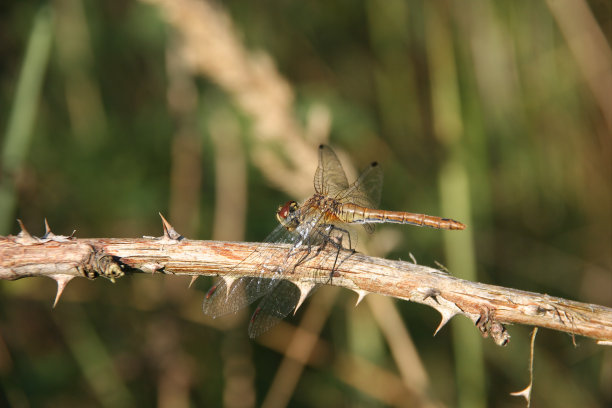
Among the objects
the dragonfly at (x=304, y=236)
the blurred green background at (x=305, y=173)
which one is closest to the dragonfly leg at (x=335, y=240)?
the dragonfly at (x=304, y=236)

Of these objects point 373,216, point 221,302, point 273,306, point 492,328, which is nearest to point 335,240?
point 273,306

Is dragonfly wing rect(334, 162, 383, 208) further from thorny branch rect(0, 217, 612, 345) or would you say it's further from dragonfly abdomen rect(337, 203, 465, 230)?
thorny branch rect(0, 217, 612, 345)

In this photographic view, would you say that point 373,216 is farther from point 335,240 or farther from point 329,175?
point 335,240

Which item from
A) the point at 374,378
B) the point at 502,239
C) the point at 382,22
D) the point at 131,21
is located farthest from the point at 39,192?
the point at 502,239

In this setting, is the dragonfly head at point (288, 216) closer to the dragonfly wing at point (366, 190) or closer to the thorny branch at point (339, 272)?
the dragonfly wing at point (366, 190)

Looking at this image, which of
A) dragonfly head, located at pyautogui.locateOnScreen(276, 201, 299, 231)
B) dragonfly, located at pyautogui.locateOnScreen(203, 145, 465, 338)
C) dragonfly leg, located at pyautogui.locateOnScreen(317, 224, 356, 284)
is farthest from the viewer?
dragonfly head, located at pyautogui.locateOnScreen(276, 201, 299, 231)

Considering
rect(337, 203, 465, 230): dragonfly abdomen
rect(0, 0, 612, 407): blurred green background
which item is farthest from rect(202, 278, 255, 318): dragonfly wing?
rect(337, 203, 465, 230): dragonfly abdomen

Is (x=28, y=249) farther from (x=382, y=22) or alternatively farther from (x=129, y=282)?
(x=382, y=22)
